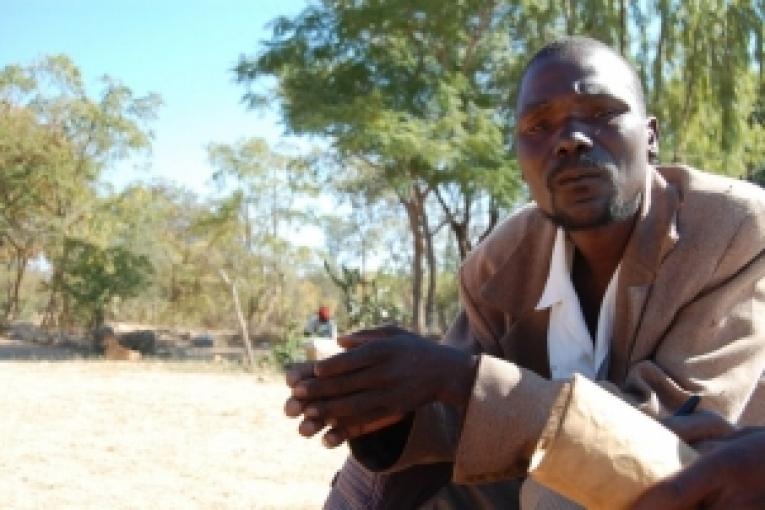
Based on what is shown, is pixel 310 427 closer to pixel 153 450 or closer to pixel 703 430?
pixel 703 430

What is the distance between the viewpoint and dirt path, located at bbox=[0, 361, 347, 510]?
482cm

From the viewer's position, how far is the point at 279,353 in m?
14.5

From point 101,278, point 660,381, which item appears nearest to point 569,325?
point 660,381

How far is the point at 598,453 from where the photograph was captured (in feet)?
3.57

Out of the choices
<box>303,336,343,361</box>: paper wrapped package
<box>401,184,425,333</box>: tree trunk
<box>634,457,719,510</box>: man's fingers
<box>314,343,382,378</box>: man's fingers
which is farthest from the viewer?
<box>401,184,425,333</box>: tree trunk

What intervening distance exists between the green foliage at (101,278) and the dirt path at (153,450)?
29.3 ft

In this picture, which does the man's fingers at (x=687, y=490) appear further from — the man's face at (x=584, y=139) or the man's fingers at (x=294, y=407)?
the man's face at (x=584, y=139)

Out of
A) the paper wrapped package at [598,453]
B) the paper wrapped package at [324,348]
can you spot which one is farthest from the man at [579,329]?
the paper wrapped package at [598,453]

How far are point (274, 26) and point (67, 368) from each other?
6.40 metres

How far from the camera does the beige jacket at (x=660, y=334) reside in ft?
4.55

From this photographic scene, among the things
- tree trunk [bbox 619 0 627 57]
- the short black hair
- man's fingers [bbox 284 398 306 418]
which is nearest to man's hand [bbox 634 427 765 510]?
man's fingers [bbox 284 398 306 418]

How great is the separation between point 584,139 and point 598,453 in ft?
2.29

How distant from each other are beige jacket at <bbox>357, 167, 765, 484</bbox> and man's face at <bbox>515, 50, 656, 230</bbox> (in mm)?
106

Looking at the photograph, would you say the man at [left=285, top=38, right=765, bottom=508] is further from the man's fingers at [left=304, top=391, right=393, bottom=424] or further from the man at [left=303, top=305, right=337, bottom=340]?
the man at [left=303, top=305, right=337, bottom=340]
